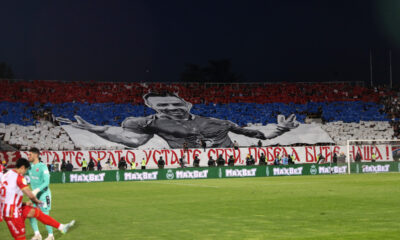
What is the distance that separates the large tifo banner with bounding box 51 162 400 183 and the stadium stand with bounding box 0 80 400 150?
33.6ft

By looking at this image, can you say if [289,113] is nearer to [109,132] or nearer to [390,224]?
[109,132]

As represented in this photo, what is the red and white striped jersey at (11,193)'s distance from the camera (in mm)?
10102

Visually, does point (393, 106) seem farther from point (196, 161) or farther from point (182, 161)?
point (182, 161)

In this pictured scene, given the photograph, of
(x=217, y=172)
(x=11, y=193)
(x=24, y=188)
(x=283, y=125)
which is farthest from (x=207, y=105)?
(x=24, y=188)

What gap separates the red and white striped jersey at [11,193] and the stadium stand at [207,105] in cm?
4269

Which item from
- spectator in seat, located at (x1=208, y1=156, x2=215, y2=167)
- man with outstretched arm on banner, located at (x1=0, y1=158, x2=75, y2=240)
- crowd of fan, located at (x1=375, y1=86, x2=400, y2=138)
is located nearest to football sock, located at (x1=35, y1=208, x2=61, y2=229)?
man with outstretched arm on banner, located at (x1=0, y1=158, x2=75, y2=240)

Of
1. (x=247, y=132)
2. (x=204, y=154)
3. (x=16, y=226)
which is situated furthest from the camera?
(x=247, y=132)

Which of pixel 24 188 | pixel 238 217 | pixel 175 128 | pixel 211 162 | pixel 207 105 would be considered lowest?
pixel 238 217

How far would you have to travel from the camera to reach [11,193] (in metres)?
10.2

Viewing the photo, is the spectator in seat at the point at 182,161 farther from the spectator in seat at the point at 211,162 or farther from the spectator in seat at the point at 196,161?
the spectator in seat at the point at 211,162

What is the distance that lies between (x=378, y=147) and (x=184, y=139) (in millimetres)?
19993

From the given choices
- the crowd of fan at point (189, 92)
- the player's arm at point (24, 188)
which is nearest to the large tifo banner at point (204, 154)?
the crowd of fan at point (189, 92)

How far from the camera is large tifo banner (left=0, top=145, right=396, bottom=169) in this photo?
50.1 m

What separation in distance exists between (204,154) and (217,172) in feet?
26.9
